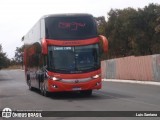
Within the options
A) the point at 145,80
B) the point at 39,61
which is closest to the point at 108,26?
the point at 145,80

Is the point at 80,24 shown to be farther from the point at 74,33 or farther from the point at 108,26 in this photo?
the point at 108,26

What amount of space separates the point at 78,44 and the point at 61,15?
5.52 feet

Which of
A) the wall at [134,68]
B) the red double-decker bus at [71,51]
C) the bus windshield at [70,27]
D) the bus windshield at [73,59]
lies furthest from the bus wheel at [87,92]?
the wall at [134,68]

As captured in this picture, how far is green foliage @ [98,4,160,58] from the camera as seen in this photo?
69188mm

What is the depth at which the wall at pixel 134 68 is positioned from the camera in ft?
133

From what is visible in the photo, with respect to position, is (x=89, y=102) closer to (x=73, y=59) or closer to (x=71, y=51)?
(x=73, y=59)

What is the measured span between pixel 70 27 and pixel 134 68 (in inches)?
891

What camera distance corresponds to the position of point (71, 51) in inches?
922

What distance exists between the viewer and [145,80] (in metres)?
42.7

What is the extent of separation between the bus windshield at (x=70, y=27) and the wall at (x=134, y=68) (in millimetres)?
16678

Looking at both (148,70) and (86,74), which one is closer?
(86,74)

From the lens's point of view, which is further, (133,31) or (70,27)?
(133,31)

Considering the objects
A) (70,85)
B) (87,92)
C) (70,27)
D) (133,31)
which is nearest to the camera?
(70,85)

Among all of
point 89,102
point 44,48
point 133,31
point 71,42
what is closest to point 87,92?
point 71,42
